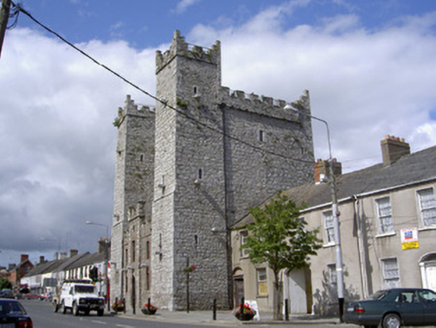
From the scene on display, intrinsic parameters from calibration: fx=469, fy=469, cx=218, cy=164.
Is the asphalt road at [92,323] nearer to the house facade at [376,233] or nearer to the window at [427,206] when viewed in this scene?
the house facade at [376,233]

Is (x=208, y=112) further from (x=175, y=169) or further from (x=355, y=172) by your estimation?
(x=355, y=172)

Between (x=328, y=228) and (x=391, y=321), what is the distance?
10.0 metres

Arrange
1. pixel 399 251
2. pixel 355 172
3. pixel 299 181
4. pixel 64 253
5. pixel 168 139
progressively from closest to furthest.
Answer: pixel 399 251 → pixel 355 172 → pixel 168 139 → pixel 299 181 → pixel 64 253

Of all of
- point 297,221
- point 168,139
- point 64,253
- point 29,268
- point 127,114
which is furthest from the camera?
point 29,268

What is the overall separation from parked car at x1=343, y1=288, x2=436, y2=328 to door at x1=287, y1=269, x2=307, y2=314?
451 inches

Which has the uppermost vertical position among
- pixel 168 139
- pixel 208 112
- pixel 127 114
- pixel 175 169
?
pixel 127 114

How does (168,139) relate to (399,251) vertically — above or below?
above

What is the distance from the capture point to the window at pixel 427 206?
19.6 m

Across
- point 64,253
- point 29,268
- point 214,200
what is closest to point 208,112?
point 214,200

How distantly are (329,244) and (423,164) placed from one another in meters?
5.91

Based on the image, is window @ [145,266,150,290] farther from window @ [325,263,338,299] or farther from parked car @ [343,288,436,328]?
parked car @ [343,288,436,328]

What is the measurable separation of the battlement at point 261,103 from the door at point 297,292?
12.3m

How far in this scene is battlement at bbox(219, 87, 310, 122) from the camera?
33656 mm

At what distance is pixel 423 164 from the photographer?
71.0 feet
